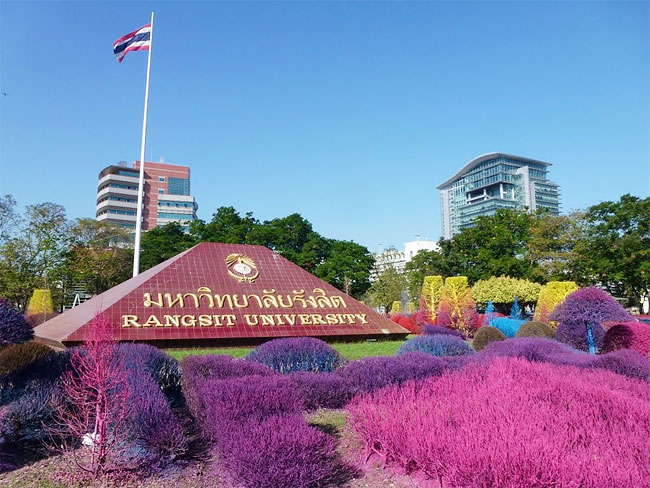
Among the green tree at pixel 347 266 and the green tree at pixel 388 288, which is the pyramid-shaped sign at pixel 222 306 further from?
the green tree at pixel 388 288

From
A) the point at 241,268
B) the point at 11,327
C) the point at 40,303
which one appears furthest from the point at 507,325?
the point at 40,303

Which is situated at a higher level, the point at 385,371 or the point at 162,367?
the point at 162,367

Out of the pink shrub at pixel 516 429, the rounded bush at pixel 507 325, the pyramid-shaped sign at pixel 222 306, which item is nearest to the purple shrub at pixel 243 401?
the pink shrub at pixel 516 429

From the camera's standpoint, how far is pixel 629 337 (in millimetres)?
13141

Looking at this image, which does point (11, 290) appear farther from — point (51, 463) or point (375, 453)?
point (375, 453)

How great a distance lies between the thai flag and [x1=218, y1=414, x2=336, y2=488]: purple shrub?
24.1m

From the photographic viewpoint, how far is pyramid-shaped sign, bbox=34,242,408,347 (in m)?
13.8

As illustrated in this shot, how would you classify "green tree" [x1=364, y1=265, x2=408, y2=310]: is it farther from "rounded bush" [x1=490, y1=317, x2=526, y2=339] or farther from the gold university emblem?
the gold university emblem

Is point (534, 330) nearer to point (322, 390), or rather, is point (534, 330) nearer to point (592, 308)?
point (592, 308)

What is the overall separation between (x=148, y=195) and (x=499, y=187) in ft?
348

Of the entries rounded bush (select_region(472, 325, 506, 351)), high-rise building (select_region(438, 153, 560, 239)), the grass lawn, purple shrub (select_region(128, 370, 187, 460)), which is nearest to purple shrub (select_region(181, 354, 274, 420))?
purple shrub (select_region(128, 370, 187, 460))

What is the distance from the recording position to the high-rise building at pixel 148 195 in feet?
281

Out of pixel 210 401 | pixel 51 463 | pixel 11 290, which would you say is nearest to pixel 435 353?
pixel 210 401

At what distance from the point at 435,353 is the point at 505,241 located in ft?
106
